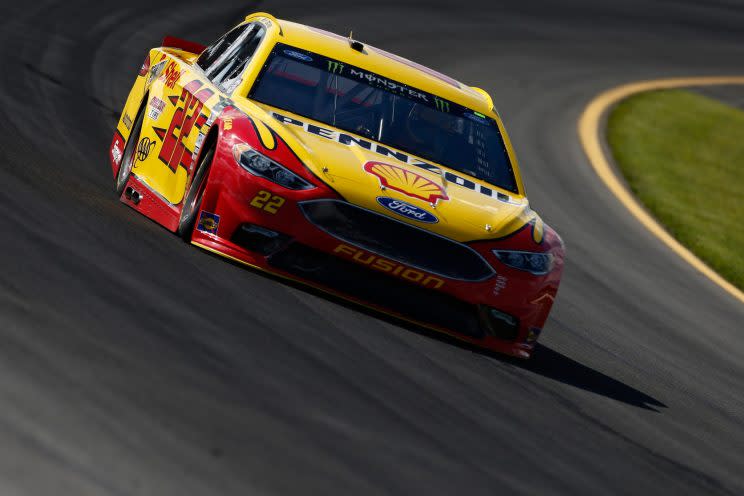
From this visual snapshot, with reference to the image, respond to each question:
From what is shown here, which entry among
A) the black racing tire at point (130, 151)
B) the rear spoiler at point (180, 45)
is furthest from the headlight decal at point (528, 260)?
the rear spoiler at point (180, 45)

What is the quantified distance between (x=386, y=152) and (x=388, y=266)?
90 cm

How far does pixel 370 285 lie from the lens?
7062mm

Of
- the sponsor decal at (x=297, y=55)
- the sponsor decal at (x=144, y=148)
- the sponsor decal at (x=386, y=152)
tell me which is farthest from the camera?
the sponsor decal at (x=144, y=148)

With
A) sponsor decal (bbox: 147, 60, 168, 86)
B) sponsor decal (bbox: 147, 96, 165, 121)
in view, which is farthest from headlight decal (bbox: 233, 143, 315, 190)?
sponsor decal (bbox: 147, 60, 168, 86)

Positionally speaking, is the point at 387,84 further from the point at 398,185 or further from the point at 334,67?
the point at 398,185

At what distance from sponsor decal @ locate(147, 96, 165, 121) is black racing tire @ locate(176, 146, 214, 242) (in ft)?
4.41

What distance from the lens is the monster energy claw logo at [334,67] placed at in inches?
325

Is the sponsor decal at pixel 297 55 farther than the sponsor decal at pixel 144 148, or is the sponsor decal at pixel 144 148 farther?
the sponsor decal at pixel 144 148

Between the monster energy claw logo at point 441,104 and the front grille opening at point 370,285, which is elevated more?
the monster energy claw logo at point 441,104

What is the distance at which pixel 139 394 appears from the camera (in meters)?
4.61

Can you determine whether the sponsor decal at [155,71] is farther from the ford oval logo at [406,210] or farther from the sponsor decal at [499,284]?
the sponsor decal at [499,284]

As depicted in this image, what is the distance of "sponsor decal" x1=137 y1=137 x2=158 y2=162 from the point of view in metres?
8.66

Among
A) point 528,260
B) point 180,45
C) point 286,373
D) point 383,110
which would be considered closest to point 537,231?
point 528,260

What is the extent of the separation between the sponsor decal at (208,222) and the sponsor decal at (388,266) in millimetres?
651
